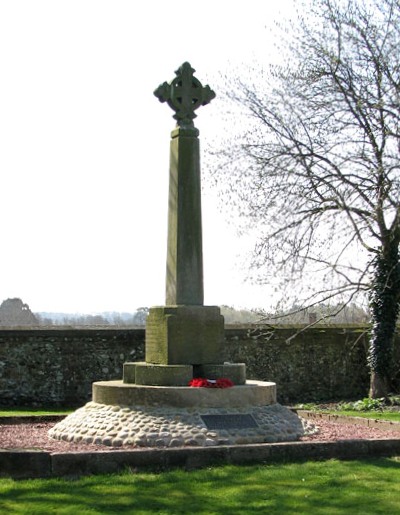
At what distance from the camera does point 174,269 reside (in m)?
13.2

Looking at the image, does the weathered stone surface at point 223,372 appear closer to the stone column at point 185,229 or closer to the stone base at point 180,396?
the stone base at point 180,396

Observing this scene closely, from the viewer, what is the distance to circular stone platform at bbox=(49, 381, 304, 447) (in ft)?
36.8

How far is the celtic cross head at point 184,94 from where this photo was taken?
545 inches

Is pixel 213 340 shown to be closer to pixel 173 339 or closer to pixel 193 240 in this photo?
pixel 173 339

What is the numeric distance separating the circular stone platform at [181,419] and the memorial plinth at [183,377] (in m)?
0.01

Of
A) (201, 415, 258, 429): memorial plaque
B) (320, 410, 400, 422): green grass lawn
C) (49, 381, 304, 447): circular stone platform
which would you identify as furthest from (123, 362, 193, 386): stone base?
(320, 410, 400, 422): green grass lawn

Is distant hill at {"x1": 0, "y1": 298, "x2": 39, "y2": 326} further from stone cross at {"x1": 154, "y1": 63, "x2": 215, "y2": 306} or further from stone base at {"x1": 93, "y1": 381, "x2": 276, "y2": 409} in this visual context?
stone base at {"x1": 93, "y1": 381, "x2": 276, "y2": 409}

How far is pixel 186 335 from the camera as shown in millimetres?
12891

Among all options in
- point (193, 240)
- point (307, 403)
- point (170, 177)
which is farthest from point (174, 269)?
point (307, 403)

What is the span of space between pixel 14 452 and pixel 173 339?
371 centimetres

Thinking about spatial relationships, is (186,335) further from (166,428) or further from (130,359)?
(130,359)

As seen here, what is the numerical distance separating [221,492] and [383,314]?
46.0 feet

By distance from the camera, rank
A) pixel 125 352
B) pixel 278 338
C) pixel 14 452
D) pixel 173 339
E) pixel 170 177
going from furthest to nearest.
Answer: pixel 278 338 → pixel 125 352 → pixel 170 177 → pixel 173 339 → pixel 14 452

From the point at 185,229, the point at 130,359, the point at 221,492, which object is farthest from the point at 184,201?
the point at 130,359
